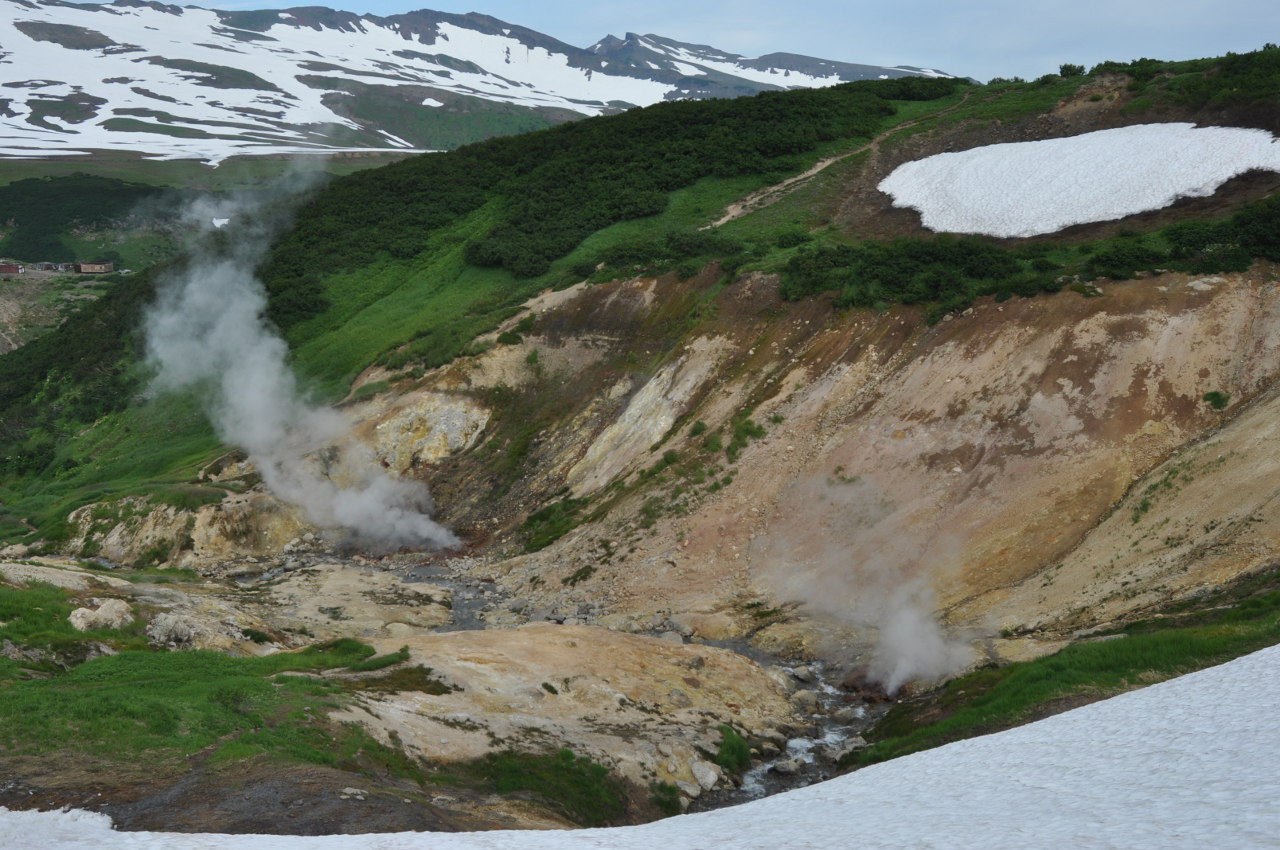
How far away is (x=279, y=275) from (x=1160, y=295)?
48.1 m

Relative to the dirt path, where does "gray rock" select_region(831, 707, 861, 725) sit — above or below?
below

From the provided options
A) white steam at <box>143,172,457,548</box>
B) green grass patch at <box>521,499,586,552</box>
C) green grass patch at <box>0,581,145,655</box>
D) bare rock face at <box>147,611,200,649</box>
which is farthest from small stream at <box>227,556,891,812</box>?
green grass patch at <box>0,581,145,655</box>

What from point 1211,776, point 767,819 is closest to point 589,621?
point 767,819

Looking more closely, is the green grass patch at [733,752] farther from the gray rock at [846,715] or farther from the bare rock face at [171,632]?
the bare rock face at [171,632]

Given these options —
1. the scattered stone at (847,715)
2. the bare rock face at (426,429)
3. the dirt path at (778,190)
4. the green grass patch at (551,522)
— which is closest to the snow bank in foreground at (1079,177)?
the dirt path at (778,190)

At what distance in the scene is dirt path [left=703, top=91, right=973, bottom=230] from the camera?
1845 inches

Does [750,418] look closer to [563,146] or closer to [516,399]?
[516,399]

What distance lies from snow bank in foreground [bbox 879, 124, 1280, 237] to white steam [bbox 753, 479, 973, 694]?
637 inches

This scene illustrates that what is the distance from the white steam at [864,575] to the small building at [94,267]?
104m

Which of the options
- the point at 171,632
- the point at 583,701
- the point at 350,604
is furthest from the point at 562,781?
the point at 350,604

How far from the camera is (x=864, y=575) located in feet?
84.1

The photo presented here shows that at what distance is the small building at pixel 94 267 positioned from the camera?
102438 mm

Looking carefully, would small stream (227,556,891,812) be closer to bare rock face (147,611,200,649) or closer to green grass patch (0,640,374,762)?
bare rock face (147,611,200,649)

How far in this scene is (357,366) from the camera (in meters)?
44.2
